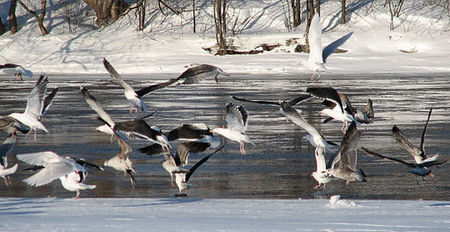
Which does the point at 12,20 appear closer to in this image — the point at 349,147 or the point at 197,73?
the point at 197,73

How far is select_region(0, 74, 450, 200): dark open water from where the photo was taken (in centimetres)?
809

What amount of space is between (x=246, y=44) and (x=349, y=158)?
27.8 meters

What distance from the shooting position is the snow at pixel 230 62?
5.94 metres

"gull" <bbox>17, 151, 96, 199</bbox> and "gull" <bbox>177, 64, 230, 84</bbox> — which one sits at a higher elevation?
"gull" <bbox>17, 151, 96, 199</bbox>

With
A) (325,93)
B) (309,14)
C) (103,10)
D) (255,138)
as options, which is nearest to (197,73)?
(325,93)

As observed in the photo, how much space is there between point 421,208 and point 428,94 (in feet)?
42.7

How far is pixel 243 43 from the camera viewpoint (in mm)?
34906

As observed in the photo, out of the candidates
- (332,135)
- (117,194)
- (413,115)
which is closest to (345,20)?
(413,115)

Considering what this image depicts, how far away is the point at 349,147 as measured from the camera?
686 centimetres

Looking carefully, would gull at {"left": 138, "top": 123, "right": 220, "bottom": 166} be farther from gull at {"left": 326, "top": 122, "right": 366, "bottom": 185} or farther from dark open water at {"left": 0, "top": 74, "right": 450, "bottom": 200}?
gull at {"left": 326, "top": 122, "right": 366, "bottom": 185}

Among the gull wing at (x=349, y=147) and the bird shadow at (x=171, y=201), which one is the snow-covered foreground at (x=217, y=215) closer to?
the bird shadow at (x=171, y=201)

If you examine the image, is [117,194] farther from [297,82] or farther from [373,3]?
[373,3]

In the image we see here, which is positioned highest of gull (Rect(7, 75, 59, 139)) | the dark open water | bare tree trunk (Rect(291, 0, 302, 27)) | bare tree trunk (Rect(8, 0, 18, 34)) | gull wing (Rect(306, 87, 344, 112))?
gull wing (Rect(306, 87, 344, 112))

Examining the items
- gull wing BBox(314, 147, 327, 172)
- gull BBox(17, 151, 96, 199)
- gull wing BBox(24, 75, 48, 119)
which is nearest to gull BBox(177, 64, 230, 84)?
gull wing BBox(24, 75, 48, 119)
